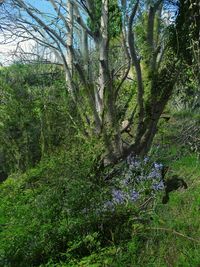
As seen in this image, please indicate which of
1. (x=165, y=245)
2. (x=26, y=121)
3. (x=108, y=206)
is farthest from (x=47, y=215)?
(x=26, y=121)

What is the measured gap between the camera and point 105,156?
1049 cm

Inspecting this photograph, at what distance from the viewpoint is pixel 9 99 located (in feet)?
38.1

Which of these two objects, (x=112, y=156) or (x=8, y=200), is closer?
(x=8, y=200)

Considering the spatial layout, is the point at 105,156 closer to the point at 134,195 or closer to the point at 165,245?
the point at 134,195

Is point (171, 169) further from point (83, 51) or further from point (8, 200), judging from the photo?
point (83, 51)

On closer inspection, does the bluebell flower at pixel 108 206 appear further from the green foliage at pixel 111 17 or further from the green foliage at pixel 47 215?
the green foliage at pixel 111 17

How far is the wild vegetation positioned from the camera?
18.7ft

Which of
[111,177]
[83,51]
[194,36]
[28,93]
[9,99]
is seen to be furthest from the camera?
[83,51]

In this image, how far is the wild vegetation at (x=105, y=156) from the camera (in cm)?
570

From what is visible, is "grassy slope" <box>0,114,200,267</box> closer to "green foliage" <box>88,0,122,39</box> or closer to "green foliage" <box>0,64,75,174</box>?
"green foliage" <box>0,64,75,174</box>

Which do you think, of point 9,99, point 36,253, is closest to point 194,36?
point 36,253

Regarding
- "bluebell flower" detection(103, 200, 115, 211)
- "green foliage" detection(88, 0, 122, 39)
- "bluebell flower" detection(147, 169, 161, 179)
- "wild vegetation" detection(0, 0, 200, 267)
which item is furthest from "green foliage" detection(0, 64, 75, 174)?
"bluebell flower" detection(103, 200, 115, 211)

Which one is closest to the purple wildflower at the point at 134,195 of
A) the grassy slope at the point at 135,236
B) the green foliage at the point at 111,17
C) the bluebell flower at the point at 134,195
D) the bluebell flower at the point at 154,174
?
the bluebell flower at the point at 134,195

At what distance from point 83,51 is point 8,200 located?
393 inches
